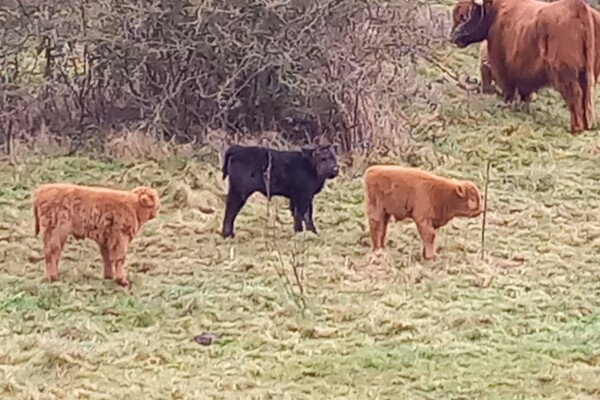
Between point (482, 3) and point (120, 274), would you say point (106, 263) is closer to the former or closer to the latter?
point (120, 274)

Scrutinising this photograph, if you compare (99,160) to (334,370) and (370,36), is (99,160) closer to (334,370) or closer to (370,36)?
(370,36)

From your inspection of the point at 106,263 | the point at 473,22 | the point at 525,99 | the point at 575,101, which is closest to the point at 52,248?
the point at 106,263

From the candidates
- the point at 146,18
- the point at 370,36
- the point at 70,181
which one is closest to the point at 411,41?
the point at 370,36

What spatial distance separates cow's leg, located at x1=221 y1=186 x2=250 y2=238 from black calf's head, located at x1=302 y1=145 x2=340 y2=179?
0.53 metres

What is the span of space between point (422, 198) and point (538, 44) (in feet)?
15.1

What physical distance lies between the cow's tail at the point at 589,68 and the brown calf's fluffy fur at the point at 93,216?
18.3 feet

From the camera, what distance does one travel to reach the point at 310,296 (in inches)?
304

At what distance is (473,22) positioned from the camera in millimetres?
13320

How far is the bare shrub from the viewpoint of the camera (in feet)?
35.6

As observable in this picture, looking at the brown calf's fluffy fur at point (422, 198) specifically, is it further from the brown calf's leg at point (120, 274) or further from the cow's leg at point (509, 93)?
the cow's leg at point (509, 93)

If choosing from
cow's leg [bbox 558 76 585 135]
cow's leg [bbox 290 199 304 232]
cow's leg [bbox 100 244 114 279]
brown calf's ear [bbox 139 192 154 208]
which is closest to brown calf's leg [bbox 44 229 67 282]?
cow's leg [bbox 100 244 114 279]

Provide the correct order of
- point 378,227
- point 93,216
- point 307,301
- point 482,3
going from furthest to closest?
1. point 482,3
2. point 378,227
3. point 93,216
4. point 307,301

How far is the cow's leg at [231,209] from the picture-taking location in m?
9.08

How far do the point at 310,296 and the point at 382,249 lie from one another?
42.2 inches
